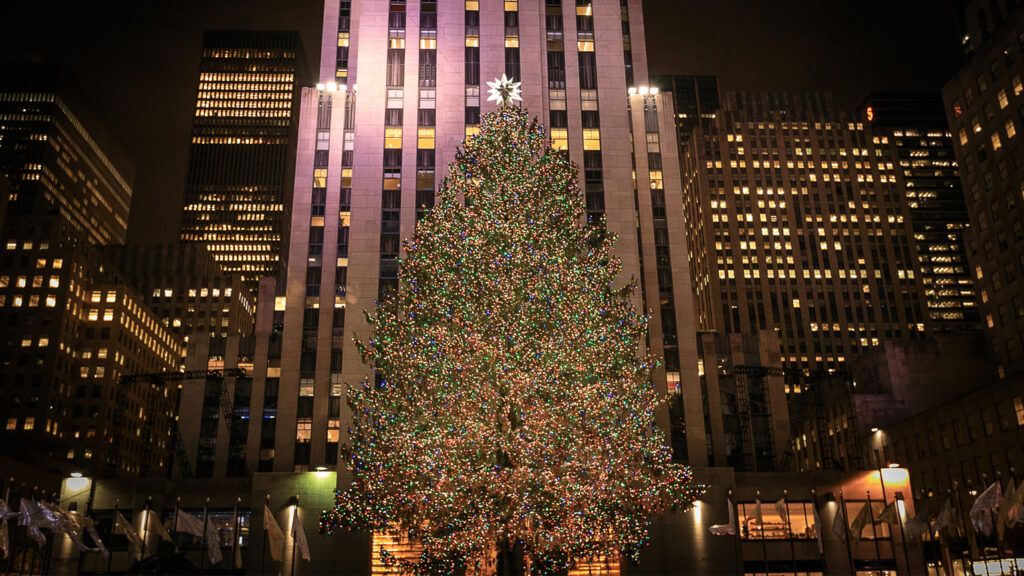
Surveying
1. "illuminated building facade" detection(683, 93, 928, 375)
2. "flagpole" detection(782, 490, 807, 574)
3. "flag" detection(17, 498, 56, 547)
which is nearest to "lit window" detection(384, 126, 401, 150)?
"flagpole" detection(782, 490, 807, 574)

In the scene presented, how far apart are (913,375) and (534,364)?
3306 inches

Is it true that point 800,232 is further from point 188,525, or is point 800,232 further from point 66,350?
point 188,525

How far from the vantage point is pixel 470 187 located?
35.9 meters

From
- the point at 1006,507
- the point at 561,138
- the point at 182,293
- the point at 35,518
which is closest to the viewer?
the point at 35,518

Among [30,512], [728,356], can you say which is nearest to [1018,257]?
[728,356]

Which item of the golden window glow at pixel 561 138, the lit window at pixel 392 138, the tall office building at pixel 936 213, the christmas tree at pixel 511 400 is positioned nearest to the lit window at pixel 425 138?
the lit window at pixel 392 138

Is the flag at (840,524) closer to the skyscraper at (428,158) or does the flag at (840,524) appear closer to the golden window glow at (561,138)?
the skyscraper at (428,158)

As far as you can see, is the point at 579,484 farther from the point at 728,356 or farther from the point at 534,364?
the point at 728,356

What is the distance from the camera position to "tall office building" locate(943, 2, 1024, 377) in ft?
298

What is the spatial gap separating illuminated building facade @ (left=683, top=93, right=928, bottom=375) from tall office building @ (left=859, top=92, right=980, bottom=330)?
4034mm

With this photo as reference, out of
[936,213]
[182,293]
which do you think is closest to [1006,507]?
[936,213]

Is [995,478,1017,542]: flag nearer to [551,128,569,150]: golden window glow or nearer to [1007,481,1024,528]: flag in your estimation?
[1007,481,1024,528]: flag

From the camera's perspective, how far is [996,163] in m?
95.5

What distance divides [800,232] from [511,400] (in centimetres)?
15526
